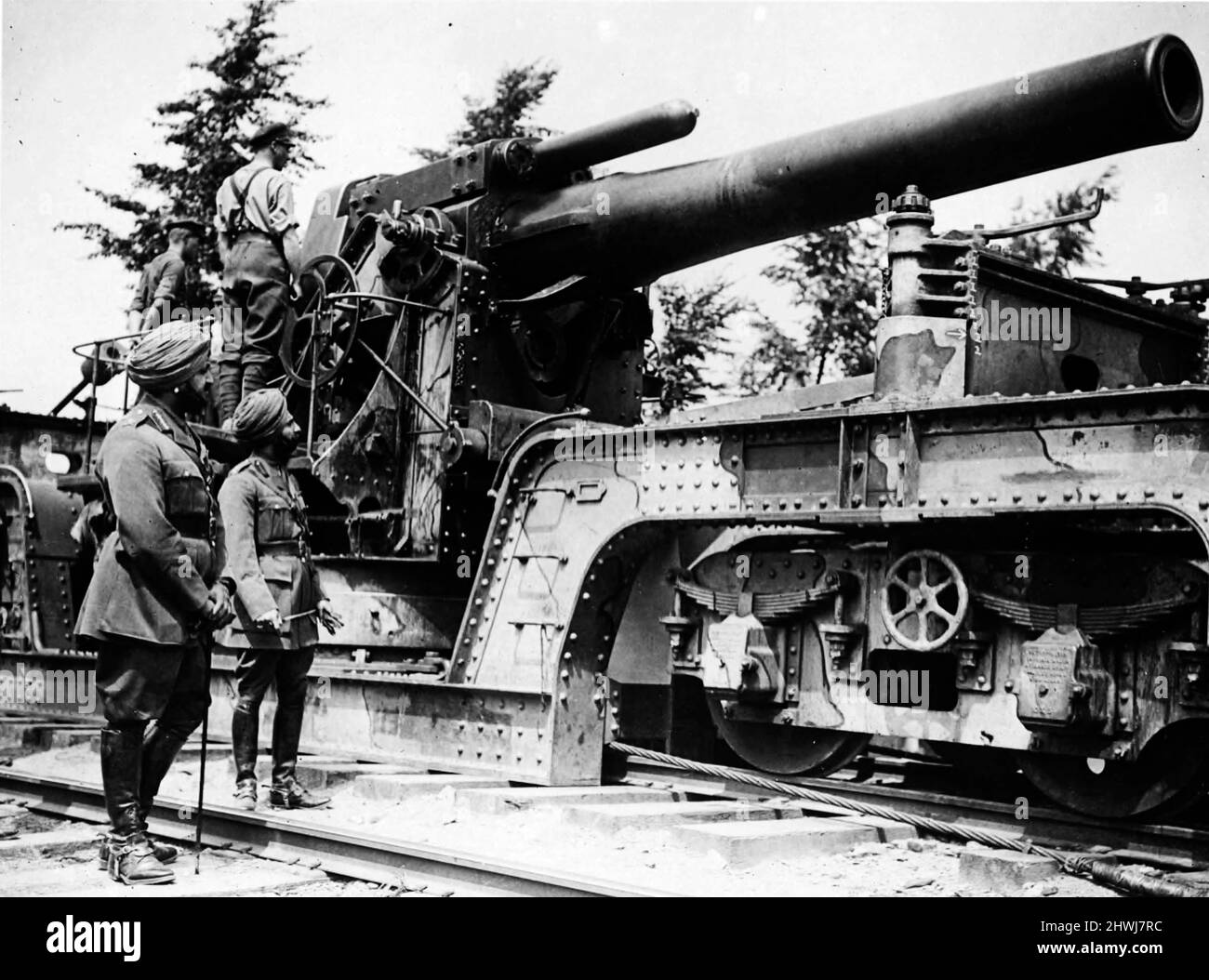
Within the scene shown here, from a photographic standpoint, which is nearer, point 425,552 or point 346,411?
point 425,552

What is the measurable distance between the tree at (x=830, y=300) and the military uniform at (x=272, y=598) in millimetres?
12021

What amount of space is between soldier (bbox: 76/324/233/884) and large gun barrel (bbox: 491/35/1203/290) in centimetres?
335

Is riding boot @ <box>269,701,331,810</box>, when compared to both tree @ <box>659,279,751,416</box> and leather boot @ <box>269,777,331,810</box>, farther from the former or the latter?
tree @ <box>659,279,751,416</box>

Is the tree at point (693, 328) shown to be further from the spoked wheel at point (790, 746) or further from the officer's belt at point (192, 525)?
the officer's belt at point (192, 525)

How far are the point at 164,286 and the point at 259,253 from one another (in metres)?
1.55

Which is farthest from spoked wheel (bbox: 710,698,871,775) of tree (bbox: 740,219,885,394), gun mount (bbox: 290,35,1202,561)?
tree (bbox: 740,219,885,394)

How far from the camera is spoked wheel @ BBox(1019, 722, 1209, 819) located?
22.3 feet

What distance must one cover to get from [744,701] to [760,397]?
1.55 meters

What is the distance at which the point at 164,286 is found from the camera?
11.8m

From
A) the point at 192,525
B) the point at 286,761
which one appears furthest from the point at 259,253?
the point at 192,525
